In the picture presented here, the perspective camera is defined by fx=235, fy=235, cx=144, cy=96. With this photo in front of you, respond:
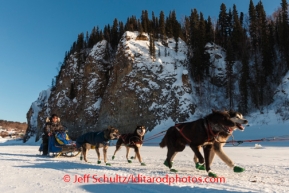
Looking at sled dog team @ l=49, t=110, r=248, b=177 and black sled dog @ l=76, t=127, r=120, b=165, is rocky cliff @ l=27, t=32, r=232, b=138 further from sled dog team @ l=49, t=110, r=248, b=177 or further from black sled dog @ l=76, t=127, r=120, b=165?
sled dog team @ l=49, t=110, r=248, b=177

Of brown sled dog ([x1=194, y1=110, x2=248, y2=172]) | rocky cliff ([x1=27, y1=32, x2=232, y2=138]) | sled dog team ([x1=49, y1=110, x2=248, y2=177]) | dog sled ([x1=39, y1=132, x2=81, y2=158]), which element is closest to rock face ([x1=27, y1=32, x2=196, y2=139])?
rocky cliff ([x1=27, y1=32, x2=232, y2=138])

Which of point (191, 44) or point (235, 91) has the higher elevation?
point (191, 44)

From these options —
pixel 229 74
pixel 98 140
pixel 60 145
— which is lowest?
pixel 60 145

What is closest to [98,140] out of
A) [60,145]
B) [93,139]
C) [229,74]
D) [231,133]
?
[93,139]

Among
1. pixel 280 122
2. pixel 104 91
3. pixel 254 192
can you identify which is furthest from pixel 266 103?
pixel 254 192

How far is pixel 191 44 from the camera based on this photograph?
39.1m

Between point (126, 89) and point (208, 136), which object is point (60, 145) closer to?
point (208, 136)

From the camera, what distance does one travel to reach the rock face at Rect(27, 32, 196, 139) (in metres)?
30.4

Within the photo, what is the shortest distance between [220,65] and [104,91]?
18192mm

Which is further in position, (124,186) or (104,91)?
A: (104,91)

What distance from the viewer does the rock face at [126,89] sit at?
99.7 feet

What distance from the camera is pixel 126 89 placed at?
3216 centimetres

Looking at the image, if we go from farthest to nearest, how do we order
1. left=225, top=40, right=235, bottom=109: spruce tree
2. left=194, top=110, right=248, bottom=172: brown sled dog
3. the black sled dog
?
left=225, top=40, right=235, bottom=109: spruce tree → the black sled dog → left=194, top=110, right=248, bottom=172: brown sled dog

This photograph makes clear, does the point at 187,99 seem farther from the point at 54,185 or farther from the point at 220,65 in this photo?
the point at 54,185
